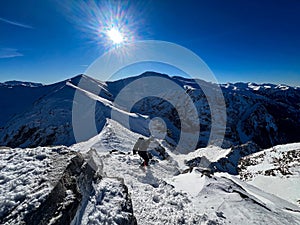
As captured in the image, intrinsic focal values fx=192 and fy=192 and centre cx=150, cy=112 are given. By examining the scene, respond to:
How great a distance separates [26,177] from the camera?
6.80 meters

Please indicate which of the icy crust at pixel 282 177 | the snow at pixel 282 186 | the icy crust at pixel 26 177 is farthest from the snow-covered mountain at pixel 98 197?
the icy crust at pixel 282 177

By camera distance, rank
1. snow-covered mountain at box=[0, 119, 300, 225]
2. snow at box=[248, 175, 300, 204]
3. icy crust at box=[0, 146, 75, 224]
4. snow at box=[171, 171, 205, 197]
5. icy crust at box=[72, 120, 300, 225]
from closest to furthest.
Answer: icy crust at box=[0, 146, 75, 224] < snow-covered mountain at box=[0, 119, 300, 225] < icy crust at box=[72, 120, 300, 225] < snow at box=[171, 171, 205, 197] < snow at box=[248, 175, 300, 204]

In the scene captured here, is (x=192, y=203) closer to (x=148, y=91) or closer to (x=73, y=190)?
(x=73, y=190)

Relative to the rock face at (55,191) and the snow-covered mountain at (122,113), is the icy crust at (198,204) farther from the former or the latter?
the snow-covered mountain at (122,113)

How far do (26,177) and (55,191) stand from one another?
137cm

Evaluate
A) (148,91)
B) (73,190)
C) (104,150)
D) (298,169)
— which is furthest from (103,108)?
(148,91)

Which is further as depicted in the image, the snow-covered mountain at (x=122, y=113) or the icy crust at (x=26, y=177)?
the snow-covered mountain at (x=122, y=113)

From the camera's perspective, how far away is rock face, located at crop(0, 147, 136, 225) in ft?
18.4

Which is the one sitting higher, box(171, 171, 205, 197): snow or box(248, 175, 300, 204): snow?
box(171, 171, 205, 197): snow

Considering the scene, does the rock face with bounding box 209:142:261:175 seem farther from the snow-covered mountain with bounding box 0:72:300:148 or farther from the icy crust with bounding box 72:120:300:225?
the snow-covered mountain with bounding box 0:72:300:148

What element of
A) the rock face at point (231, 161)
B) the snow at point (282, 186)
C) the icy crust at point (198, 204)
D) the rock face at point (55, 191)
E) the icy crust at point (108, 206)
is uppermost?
the rock face at point (55, 191)

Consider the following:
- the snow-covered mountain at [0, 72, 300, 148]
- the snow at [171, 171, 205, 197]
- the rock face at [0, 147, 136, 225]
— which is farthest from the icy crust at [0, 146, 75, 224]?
the snow-covered mountain at [0, 72, 300, 148]

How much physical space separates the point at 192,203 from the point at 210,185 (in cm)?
261

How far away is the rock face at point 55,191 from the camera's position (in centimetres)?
561
